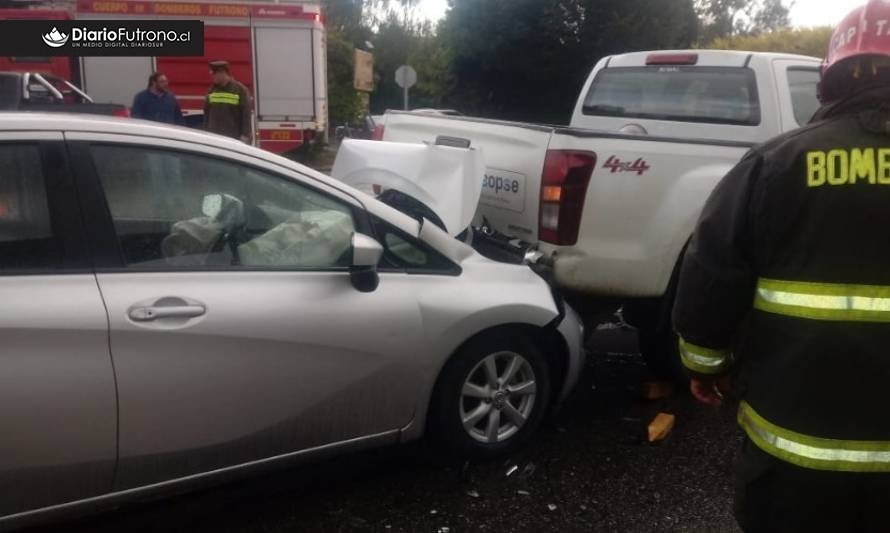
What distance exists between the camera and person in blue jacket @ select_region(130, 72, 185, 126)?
444 inches

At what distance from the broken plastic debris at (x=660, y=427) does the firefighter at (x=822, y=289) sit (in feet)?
7.68

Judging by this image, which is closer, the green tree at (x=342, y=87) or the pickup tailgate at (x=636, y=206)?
the pickup tailgate at (x=636, y=206)

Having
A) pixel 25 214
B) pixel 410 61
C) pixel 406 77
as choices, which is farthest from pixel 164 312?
pixel 410 61

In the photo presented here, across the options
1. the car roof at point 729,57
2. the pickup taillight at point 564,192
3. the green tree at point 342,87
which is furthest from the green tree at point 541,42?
the pickup taillight at point 564,192

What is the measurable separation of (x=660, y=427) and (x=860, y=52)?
9.13 feet

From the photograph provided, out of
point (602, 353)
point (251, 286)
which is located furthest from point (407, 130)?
point (251, 286)

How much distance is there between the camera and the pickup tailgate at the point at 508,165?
458cm

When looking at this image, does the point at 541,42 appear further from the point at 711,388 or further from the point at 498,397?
the point at 711,388

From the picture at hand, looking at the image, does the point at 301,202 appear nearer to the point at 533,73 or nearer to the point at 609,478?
the point at 609,478

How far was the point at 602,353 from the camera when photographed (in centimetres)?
569

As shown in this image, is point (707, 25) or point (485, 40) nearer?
point (485, 40)

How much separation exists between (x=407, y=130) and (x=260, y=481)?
280 cm

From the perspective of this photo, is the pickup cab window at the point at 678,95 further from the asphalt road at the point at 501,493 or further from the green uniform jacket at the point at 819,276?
the green uniform jacket at the point at 819,276

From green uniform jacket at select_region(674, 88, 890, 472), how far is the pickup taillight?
8.06ft
